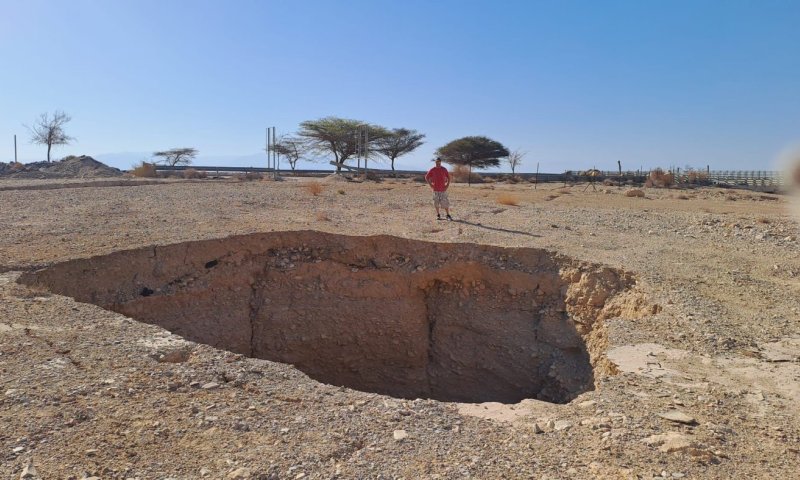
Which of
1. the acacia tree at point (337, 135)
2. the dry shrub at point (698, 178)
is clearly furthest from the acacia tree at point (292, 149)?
the dry shrub at point (698, 178)

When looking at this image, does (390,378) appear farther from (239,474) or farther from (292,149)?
(292,149)

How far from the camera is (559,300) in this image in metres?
7.50

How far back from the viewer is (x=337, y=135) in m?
36.2

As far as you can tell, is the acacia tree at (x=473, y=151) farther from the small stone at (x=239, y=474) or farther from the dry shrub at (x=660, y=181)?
the small stone at (x=239, y=474)

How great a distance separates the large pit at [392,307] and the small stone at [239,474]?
465 centimetres

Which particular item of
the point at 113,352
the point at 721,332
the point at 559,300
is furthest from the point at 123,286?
the point at 721,332

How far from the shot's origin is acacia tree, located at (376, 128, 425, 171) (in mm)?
38844

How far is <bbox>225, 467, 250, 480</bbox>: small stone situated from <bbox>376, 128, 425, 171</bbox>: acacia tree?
36585mm

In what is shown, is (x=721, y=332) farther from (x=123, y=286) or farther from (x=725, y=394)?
(x=123, y=286)

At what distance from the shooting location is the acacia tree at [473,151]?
38719 mm

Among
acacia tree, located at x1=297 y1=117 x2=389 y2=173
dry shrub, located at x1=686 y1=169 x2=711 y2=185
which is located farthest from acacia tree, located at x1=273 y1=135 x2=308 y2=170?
dry shrub, located at x1=686 y1=169 x2=711 y2=185

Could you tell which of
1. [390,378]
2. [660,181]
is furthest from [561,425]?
[660,181]

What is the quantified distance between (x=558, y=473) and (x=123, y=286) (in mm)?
5633

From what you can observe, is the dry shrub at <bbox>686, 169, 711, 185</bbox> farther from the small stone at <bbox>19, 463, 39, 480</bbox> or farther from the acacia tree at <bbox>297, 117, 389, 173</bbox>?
the small stone at <bbox>19, 463, 39, 480</bbox>
